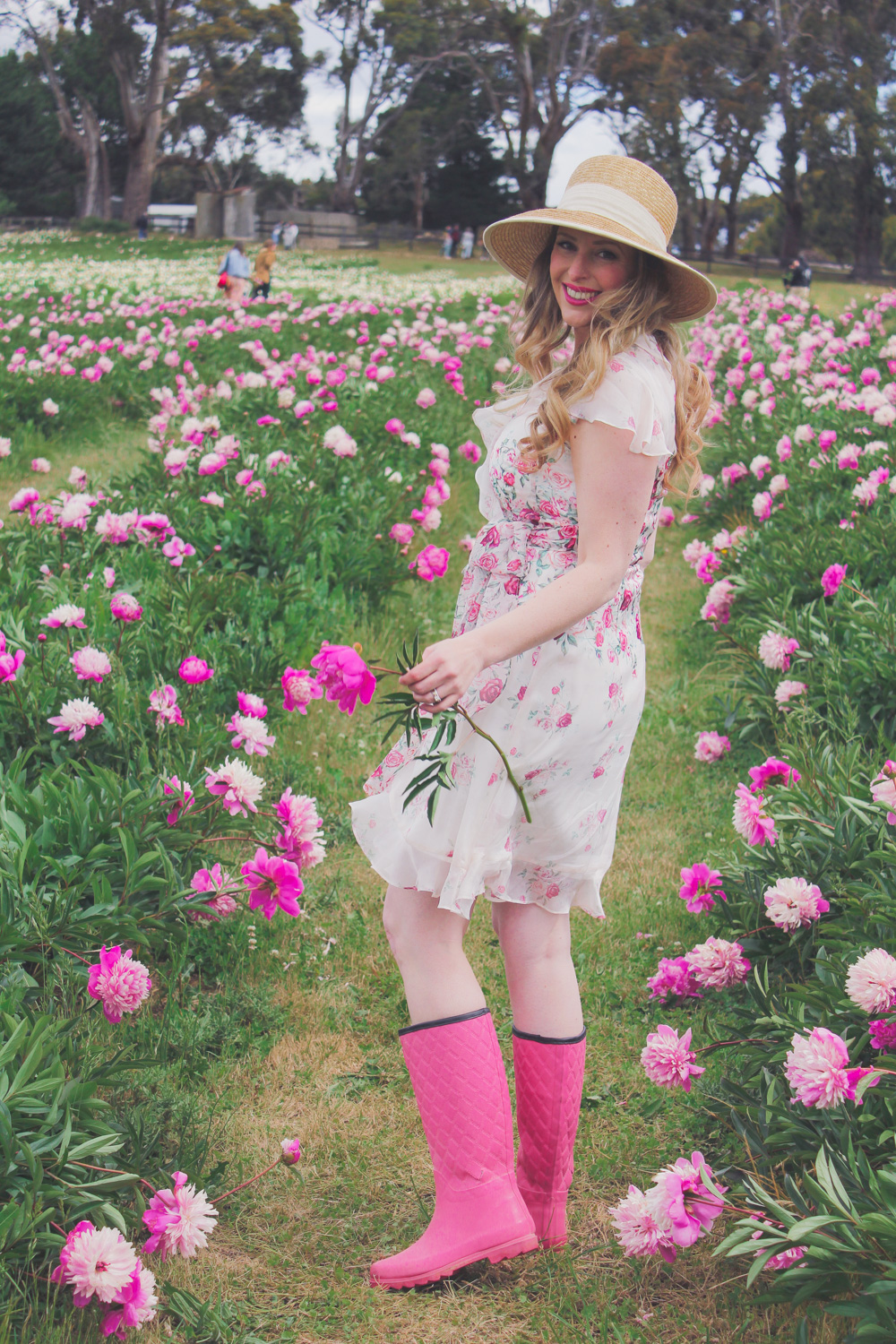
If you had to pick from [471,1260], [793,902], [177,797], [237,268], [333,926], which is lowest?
[333,926]

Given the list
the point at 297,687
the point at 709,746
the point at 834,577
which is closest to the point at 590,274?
the point at 297,687

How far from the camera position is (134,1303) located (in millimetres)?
1769

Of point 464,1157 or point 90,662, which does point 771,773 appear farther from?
point 90,662

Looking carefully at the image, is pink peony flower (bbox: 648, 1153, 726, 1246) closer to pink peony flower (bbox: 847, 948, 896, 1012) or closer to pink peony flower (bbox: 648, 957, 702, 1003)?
pink peony flower (bbox: 847, 948, 896, 1012)

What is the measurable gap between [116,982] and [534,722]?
3.07 ft

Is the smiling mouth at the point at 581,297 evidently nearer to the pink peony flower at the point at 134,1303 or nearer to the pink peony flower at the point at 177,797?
the pink peony flower at the point at 177,797

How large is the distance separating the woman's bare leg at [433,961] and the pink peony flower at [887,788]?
848 mm

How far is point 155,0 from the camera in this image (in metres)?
41.7

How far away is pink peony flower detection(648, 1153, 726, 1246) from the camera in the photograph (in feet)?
5.83

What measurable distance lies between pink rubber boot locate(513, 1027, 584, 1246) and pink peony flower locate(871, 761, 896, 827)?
0.74 m

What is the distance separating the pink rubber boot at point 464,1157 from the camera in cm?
206

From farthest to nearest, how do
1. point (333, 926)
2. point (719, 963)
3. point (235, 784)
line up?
1. point (333, 926)
2. point (235, 784)
3. point (719, 963)

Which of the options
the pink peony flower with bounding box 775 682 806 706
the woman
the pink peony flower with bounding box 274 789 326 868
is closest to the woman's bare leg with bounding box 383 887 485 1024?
the woman

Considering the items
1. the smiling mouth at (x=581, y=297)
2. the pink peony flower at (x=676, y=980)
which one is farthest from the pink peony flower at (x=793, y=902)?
the smiling mouth at (x=581, y=297)
